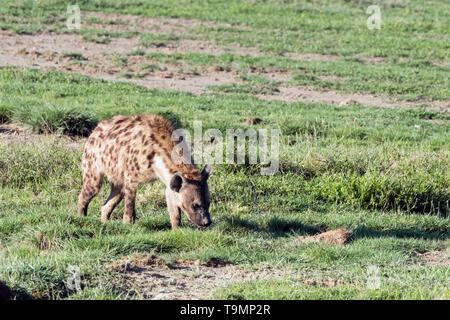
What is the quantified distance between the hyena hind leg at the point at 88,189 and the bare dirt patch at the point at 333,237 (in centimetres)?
214

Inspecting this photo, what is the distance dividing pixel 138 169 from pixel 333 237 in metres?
1.98

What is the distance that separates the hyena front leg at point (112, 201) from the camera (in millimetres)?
7844

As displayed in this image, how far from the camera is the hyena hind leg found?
782 centimetres

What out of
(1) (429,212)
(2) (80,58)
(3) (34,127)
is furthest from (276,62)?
(1) (429,212)

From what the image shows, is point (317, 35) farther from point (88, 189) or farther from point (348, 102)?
point (88, 189)

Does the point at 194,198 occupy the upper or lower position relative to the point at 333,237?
upper

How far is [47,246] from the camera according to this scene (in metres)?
6.62

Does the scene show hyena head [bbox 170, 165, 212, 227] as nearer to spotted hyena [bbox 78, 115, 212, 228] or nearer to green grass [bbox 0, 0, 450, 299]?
spotted hyena [bbox 78, 115, 212, 228]

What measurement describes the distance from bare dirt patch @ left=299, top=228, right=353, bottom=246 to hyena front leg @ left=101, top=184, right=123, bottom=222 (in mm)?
1923

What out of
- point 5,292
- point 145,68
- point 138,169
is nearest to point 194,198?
point 138,169

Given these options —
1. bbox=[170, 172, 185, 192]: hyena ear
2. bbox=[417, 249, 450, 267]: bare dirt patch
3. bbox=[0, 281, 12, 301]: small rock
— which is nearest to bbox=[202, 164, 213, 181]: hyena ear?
bbox=[170, 172, 185, 192]: hyena ear

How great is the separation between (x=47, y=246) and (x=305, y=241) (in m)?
2.34

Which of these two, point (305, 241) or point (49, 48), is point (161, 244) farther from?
point (49, 48)

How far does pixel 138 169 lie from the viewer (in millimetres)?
7453
